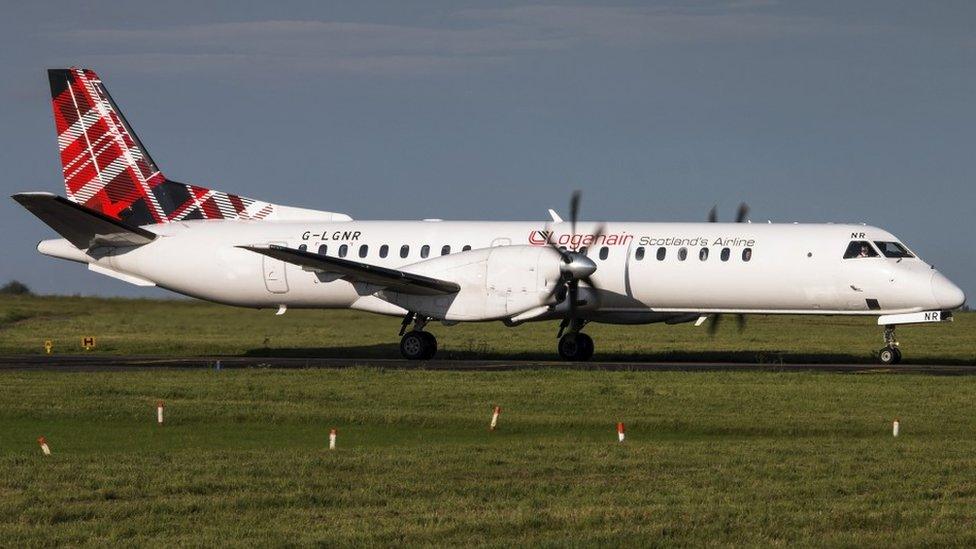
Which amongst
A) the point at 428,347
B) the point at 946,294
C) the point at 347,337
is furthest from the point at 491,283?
the point at 347,337

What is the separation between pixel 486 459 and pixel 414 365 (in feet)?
49.9

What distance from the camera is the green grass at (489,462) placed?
37.9 feet

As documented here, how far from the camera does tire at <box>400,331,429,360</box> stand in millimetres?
32438

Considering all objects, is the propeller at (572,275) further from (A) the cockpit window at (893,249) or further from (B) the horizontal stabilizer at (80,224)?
(B) the horizontal stabilizer at (80,224)

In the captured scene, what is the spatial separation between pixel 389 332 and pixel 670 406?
27.0 m

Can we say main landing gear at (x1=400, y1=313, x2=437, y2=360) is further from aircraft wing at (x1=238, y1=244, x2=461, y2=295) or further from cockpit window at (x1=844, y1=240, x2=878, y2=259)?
cockpit window at (x1=844, y1=240, x2=878, y2=259)

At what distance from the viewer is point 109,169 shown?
36.3 m

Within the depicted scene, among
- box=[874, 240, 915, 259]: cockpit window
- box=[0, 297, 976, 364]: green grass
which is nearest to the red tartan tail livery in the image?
box=[0, 297, 976, 364]: green grass

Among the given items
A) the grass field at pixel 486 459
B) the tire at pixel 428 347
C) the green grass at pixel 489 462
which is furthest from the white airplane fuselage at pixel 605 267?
the green grass at pixel 489 462

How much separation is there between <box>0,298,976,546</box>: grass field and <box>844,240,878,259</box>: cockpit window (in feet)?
14.0

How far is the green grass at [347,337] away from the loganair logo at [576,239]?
12.3 ft

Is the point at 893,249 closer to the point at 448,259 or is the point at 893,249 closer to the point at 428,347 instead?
the point at 448,259

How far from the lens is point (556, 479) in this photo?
14.3m

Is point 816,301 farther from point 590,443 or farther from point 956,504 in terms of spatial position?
point 956,504
